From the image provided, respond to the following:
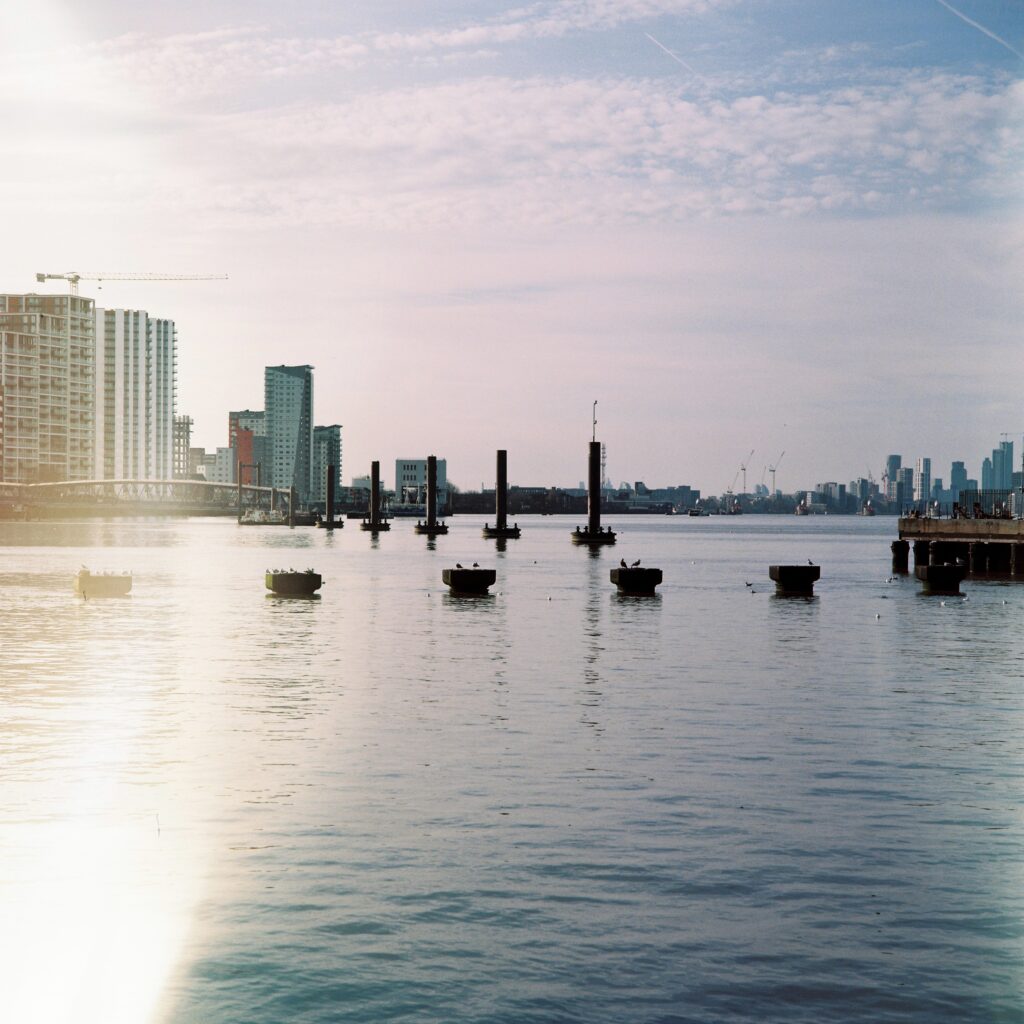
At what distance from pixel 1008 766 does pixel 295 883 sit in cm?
1536

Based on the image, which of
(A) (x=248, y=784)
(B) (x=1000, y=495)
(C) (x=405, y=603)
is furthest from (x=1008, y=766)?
(B) (x=1000, y=495)

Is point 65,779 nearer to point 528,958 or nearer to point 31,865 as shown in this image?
point 31,865

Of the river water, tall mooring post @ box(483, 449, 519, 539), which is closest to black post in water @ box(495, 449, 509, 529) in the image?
tall mooring post @ box(483, 449, 519, 539)

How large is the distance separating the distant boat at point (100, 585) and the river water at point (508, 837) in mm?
29975

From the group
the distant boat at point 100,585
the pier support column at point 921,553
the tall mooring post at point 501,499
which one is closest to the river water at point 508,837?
the distant boat at point 100,585

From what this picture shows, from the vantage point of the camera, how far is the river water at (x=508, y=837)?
13547 millimetres

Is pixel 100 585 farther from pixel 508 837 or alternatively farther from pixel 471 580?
pixel 508 837

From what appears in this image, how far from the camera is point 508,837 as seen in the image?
64.7 ft

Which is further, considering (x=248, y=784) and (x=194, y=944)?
(x=248, y=784)

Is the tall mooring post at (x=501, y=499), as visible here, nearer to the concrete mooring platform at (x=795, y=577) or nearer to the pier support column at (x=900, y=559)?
the pier support column at (x=900, y=559)

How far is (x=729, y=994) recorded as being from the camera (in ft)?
43.4

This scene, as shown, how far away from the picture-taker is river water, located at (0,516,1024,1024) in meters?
13.5

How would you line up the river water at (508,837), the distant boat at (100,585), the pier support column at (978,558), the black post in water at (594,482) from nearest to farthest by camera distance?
1. the river water at (508,837)
2. the distant boat at (100,585)
3. the pier support column at (978,558)
4. the black post in water at (594,482)

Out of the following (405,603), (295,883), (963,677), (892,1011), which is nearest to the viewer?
(892,1011)
